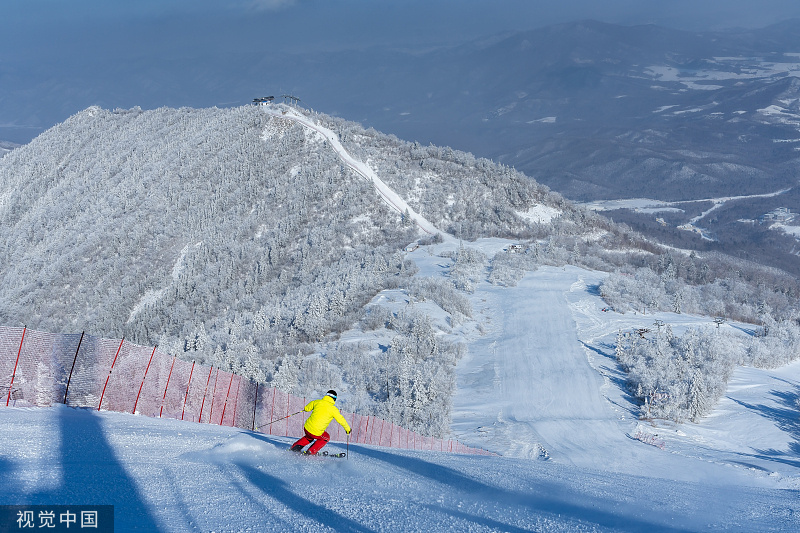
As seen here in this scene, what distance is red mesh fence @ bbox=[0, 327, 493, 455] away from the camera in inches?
447

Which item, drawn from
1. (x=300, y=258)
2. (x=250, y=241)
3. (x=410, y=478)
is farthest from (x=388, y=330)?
(x=250, y=241)

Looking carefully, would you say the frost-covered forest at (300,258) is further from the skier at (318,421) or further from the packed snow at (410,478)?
the skier at (318,421)

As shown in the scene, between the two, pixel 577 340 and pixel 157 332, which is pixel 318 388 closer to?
pixel 577 340

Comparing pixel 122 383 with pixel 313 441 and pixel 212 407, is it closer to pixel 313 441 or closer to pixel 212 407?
pixel 212 407

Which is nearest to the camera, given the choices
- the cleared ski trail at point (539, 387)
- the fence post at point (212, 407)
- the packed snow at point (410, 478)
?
the packed snow at point (410, 478)

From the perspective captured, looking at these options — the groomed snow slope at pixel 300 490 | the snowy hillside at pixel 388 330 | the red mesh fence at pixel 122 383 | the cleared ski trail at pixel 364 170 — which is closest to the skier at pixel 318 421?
the groomed snow slope at pixel 300 490

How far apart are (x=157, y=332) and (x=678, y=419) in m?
34.0

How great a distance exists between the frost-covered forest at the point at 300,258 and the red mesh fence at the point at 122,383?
7.38m

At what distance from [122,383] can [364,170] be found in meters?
47.0

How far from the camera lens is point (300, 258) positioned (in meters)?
45.5

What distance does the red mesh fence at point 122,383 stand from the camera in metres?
11.4

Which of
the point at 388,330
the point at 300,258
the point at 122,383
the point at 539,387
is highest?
the point at 300,258

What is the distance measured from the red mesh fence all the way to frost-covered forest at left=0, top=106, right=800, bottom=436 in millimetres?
7383

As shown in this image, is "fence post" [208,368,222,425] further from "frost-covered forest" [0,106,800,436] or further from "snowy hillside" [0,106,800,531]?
"frost-covered forest" [0,106,800,436]
